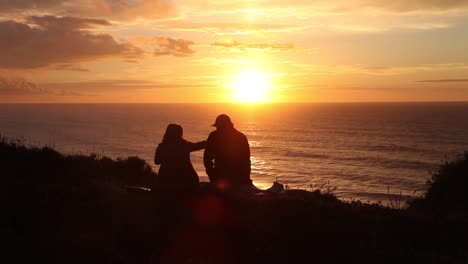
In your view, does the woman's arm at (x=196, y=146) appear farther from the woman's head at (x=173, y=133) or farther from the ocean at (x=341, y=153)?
the ocean at (x=341, y=153)

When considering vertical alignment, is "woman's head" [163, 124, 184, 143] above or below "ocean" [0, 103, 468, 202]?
above

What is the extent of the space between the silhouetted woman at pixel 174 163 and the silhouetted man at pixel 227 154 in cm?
140

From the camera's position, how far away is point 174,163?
28.2 feet

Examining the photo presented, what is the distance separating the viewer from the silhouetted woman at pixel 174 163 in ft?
28.2

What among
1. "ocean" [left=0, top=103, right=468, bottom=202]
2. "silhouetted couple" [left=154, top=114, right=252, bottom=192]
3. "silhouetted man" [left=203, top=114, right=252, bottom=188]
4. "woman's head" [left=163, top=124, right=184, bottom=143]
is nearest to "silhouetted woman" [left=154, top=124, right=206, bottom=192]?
"woman's head" [left=163, top=124, right=184, bottom=143]

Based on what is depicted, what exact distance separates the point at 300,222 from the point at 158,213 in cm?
232

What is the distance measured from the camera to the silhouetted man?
10.1 m

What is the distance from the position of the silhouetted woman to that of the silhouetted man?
55.3 inches

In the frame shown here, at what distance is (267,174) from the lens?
59.1 metres

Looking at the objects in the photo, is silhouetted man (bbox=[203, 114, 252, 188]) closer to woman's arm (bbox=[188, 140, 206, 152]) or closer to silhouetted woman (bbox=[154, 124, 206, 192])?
woman's arm (bbox=[188, 140, 206, 152])

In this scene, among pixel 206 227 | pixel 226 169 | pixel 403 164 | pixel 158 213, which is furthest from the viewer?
pixel 403 164

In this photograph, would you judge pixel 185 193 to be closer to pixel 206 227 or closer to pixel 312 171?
pixel 206 227

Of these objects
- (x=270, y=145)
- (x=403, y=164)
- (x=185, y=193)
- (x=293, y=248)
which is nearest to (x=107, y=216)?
(x=185, y=193)

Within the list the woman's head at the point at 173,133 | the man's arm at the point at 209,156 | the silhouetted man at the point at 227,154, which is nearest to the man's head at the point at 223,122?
the silhouetted man at the point at 227,154
